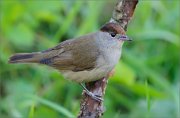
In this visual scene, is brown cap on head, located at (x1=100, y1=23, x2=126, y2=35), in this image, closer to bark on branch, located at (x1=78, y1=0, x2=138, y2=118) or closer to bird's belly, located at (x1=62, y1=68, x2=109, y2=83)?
bark on branch, located at (x1=78, y1=0, x2=138, y2=118)

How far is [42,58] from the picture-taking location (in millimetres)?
4891

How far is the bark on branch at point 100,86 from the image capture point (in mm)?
3973

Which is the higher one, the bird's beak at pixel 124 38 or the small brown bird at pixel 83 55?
the bird's beak at pixel 124 38

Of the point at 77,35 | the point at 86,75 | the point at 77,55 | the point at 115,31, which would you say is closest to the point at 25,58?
the point at 77,55

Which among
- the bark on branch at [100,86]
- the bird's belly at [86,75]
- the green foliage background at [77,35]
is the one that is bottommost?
the green foliage background at [77,35]

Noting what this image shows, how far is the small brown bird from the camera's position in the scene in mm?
4688

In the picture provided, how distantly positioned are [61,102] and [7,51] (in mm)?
723

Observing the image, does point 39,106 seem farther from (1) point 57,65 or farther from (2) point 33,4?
(2) point 33,4

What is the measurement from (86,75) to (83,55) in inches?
8.0

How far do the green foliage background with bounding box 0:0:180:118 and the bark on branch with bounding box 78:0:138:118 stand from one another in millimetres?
1110

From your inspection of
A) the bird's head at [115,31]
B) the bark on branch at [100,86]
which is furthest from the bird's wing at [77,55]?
the bark on branch at [100,86]

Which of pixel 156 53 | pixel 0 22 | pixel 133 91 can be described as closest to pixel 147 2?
pixel 156 53

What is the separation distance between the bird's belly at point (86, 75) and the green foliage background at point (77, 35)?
68 centimetres

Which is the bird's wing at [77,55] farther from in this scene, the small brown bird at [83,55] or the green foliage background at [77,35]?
the green foliage background at [77,35]
